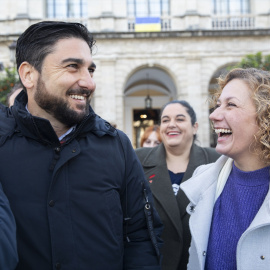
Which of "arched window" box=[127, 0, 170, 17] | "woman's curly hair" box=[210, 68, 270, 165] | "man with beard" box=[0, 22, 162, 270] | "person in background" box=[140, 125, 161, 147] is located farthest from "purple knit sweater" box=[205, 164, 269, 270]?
"arched window" box=[127, 0, 170, 17]

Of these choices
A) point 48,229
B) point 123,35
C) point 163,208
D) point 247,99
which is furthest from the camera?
point 123,35

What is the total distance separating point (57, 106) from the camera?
196 cm

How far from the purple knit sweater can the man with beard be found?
0.42 meters

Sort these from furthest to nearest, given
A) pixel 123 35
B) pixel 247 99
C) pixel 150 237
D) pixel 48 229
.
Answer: pixel 123 35, pixel 247 99, pixel 150 237, pixel 48 229

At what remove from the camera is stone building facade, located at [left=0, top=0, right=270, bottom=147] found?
55.5ft

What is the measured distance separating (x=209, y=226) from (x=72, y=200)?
A: 1.02m

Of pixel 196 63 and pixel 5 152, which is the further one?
pixel 196 63

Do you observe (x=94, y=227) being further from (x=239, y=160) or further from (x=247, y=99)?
(x=247, y=99)

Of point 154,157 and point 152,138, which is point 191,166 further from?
point 152,138

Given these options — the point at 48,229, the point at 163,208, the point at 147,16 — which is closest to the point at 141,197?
the point at 48,229

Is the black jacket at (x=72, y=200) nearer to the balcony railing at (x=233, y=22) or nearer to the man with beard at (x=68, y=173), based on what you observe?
the man with beard at (x=68, y=173)

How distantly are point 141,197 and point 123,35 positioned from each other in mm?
15752

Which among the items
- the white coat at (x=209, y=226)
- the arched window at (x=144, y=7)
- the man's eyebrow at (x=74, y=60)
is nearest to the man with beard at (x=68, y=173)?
the man's eyebrow at (x=74, y=60)

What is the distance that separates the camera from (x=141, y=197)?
6.97 feet
